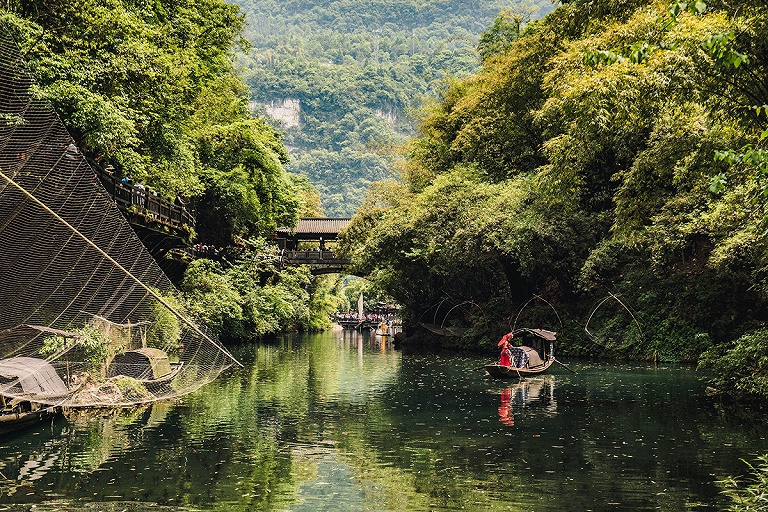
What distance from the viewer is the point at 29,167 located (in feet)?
51.5

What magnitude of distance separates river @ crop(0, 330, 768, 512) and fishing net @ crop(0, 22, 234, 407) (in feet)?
2.88

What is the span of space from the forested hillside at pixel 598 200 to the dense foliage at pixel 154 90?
8662 millimetres

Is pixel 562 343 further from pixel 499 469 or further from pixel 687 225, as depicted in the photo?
pixel 499 469

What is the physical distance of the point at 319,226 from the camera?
65.9 metres

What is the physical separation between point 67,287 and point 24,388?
2512 millimetres

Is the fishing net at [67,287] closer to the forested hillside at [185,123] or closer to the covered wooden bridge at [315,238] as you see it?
the forested hillside at [185,123]

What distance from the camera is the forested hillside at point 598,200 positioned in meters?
19.1

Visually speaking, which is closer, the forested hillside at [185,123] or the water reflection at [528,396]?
the water reflection at [528,396]

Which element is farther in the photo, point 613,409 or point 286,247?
point 286,247

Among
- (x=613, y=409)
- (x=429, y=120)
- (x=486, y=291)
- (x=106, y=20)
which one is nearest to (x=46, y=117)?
(x=106, y=20)

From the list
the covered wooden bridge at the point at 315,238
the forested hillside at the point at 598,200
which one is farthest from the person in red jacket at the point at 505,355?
the covered wooden bridge at the point at 315,238

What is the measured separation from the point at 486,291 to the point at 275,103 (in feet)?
522

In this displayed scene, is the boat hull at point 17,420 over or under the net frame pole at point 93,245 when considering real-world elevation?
under

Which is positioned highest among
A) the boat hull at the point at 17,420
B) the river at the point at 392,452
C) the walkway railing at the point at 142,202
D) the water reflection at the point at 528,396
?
the walkway railing at the point at 142,202
